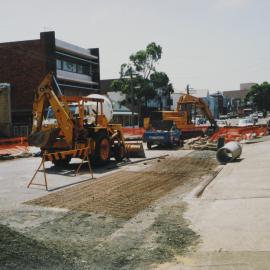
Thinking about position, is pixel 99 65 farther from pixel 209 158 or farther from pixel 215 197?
pixel 215 197

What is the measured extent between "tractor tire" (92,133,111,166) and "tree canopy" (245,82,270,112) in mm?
106179

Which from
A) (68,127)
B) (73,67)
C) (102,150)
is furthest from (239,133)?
(73,67)

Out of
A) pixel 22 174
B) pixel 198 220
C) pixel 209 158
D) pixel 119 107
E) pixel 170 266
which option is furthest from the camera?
pixel 119 107

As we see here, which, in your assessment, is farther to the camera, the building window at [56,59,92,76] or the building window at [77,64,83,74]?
the building window at [77,64,83,74]

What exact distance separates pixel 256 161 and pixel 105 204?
8719 mm

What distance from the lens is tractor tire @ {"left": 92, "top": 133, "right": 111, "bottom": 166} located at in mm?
18641

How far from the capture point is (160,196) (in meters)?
11.8

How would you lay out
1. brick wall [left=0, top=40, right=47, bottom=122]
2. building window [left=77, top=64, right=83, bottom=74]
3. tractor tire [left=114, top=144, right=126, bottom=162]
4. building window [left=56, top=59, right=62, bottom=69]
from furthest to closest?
building window [left=77, top=64, right=83, bottom=74]
building window [left=56, top=59, right=62, bottom=69]
brick wall [left=0, top=40, right=47, bottom=122]
tractor tire [left=114, top=144, right=126, bottom=162]

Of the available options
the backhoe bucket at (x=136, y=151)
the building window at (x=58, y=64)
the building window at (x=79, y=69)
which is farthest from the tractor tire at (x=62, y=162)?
the building window at (x=79, y=69)

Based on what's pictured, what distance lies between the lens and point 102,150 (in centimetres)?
1911

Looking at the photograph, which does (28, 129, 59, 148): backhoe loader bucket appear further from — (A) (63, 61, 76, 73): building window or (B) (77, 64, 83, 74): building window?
(B) (77, 64, 83, 74): building window

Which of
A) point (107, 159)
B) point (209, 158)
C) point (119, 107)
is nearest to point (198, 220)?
point (107, 159)

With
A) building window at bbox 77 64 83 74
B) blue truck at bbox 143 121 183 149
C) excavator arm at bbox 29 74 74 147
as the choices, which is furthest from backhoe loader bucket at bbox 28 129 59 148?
building window at bbox 77 64 83 74

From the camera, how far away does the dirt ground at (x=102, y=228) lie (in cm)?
662
